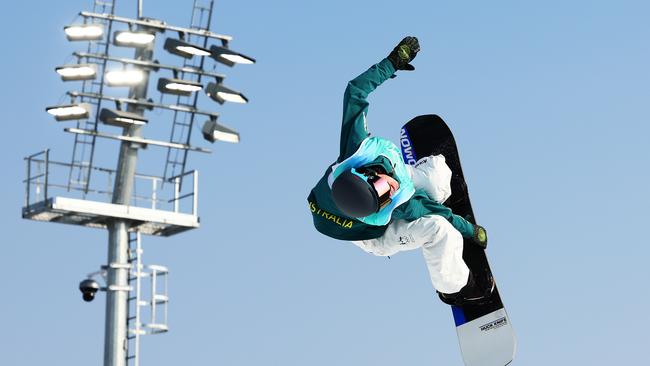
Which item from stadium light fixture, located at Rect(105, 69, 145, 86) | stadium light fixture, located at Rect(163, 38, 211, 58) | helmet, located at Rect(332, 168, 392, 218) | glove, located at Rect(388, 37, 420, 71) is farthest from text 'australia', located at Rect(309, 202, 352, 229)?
stadium light fixture, located at Rect(105, 69, 145, 86)

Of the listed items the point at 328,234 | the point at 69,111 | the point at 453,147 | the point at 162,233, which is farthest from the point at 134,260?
the point at 328,234

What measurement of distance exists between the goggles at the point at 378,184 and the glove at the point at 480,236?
0.83m

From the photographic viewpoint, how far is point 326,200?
20.0 feet

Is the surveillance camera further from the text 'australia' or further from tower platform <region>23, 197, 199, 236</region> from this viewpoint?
the text 'australia'

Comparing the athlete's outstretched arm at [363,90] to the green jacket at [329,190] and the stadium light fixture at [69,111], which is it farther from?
the stadium light fixture at [69,111]

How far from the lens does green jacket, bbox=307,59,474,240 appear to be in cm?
607

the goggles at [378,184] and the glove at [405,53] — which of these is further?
the glove at [405,53]

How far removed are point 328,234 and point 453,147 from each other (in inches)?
72.7

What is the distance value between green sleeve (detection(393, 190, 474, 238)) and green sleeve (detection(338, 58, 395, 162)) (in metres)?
0.38

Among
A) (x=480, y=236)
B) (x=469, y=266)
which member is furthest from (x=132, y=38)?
(x=480, y=236)

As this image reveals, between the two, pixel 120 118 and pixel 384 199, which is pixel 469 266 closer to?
pixel 384 199

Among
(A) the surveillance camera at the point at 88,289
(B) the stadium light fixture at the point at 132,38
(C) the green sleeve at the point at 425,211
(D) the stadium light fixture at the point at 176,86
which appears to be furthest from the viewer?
(D) the stadium light fixture at the point at 176,86

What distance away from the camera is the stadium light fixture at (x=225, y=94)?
69.1 ft

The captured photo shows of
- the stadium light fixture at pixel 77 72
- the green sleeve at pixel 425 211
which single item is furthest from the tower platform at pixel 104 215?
Answer: the green sleeve at pixel 425 211
